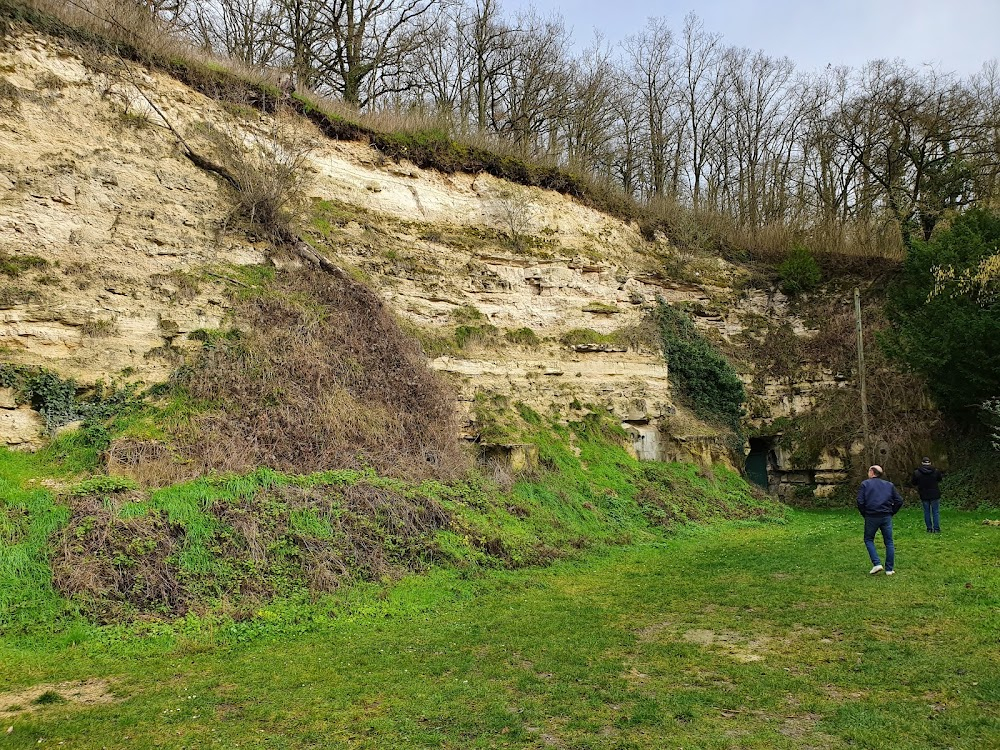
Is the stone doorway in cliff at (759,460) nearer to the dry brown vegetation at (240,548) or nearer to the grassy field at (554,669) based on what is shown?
the grassy field at (554,669)

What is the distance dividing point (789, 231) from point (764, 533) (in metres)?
14.7

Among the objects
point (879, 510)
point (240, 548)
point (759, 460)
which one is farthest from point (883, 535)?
point (759, 460)

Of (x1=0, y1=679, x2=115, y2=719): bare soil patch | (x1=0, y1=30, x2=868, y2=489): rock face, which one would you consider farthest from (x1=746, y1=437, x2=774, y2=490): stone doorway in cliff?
(x1=0, y1=679, x2=115, y2=719): bare soil patch

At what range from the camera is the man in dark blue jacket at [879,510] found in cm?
954

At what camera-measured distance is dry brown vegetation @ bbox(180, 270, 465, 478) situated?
10992mm

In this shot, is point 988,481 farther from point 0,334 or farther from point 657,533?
point 0,334

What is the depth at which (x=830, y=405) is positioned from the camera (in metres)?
21.5

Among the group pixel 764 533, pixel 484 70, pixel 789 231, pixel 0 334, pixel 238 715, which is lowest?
pixel 764 533

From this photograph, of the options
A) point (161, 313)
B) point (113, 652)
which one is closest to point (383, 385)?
point (161, 313)

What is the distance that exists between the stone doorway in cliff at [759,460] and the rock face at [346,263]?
0.66 metres

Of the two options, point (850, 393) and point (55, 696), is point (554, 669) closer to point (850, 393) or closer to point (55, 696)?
point (55, 696)

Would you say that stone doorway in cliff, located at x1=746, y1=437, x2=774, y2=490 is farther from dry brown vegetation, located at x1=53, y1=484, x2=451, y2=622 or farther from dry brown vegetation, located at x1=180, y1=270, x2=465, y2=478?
dry brown vegetation, located at x1=53, y1=484, x2=451, y2=622

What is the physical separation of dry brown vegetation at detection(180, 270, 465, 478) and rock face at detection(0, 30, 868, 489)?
0.87 metres

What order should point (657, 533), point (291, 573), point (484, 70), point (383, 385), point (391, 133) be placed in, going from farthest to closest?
point (484, 70), point (391, 133), point (657, 533), point (383, 385), point (291, 573)
